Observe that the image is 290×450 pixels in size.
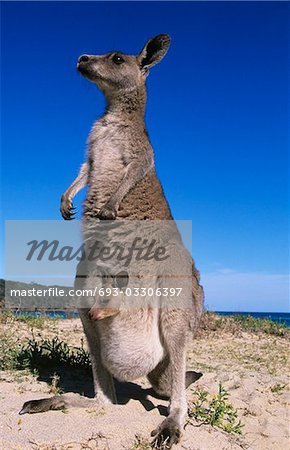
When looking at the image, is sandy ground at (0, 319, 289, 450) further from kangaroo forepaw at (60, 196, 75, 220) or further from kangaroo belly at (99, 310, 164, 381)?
kangaroo forepaw at (60, 196, 75, 220)

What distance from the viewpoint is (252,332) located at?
10.2 m

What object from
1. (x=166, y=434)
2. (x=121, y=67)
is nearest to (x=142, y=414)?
(x=166, y=434)

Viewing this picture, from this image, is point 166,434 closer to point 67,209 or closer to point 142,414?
point 142,414

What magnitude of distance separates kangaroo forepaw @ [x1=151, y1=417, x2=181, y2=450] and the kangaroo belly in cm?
49

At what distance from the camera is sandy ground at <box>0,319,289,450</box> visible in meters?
3.71

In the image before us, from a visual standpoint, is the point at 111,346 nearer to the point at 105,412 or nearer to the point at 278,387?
the point at 105,412

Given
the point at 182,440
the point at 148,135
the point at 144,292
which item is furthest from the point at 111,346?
the point at 148,135

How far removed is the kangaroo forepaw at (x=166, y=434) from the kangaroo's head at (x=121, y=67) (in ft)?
10.1

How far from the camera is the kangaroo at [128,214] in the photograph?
419 centimetres

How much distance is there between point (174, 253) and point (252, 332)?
6.40m

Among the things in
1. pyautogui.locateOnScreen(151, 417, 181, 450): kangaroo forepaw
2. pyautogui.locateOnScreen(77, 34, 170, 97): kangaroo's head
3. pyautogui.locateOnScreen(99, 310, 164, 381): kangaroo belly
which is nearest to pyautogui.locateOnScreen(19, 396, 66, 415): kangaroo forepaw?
pyautogui.locateOnScreen(99, 310, 164, 381): kangaroo belly

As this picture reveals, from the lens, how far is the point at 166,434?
12.7ft

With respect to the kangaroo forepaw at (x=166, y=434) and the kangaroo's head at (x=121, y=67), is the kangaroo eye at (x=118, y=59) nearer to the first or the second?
the kangaroo's head at (x=121, y=67)

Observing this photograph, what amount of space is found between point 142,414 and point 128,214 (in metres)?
1.70
